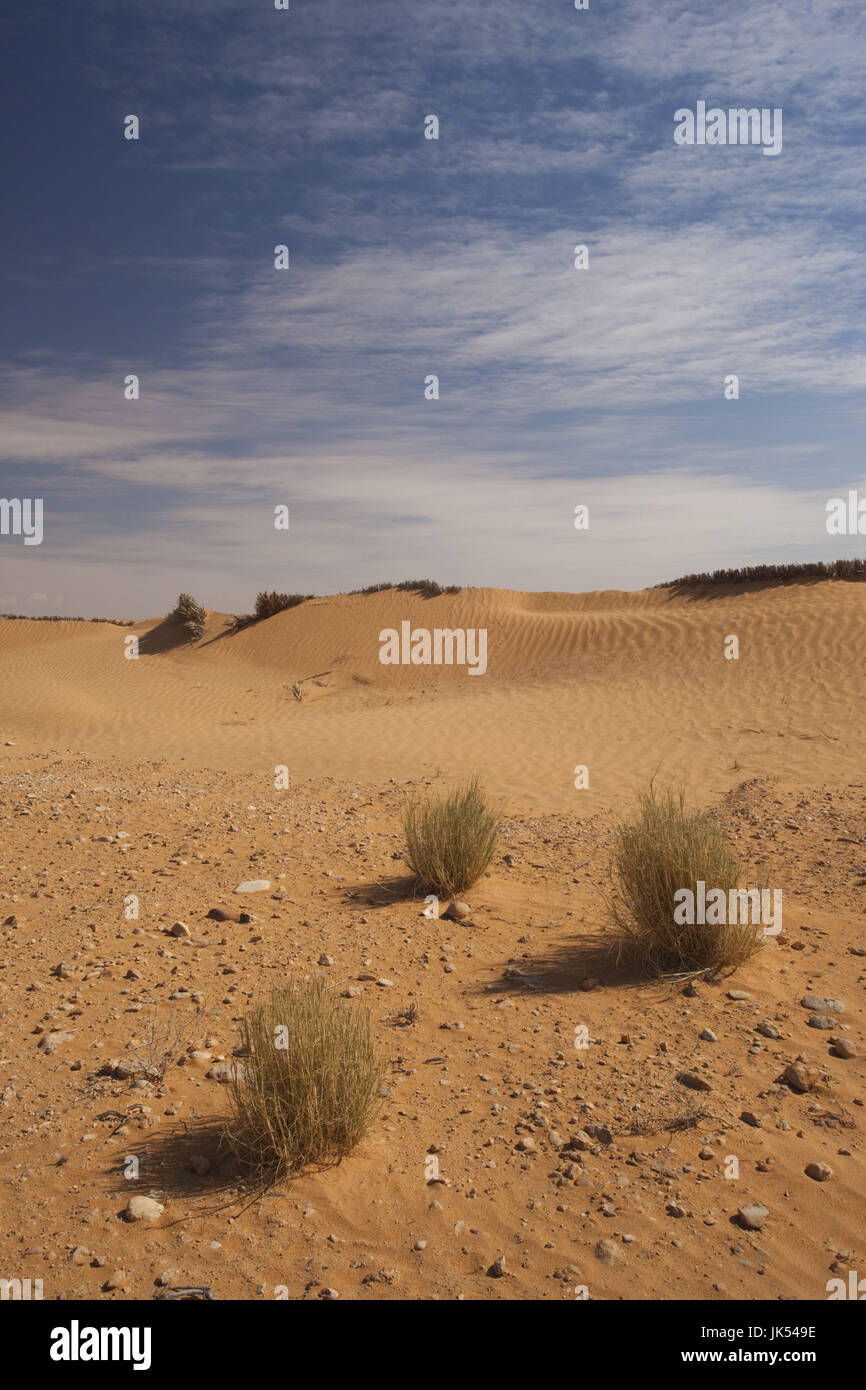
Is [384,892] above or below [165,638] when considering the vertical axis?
below

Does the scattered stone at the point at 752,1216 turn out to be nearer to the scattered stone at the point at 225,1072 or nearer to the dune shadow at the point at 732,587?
the scattered stone at the point at 225,1072

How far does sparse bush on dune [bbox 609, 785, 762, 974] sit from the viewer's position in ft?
15.0

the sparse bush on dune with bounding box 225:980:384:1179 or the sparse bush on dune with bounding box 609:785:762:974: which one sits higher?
the sparse bush on dune with bounding box 609:785:762:974

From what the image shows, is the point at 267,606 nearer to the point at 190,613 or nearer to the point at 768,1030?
the point at 190,613

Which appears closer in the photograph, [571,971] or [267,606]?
[571,971]

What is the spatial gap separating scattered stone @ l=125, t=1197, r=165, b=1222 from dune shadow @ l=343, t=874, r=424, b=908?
2784 millimetres

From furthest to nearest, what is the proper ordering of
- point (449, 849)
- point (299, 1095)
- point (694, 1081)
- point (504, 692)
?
point (504, 692), point (449, 849), point (694, 1081), point (299, 1095)

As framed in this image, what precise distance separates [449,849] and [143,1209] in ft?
A: 10.6

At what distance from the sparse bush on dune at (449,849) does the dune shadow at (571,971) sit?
3.21 ft

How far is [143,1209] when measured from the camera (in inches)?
111

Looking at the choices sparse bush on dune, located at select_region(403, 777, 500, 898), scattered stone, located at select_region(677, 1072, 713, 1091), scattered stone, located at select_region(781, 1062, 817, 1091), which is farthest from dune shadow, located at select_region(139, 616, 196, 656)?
scattered stone, located at select_region(781, 1062, 817, 1091)

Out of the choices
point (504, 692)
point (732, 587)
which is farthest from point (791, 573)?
point (504, 692)
